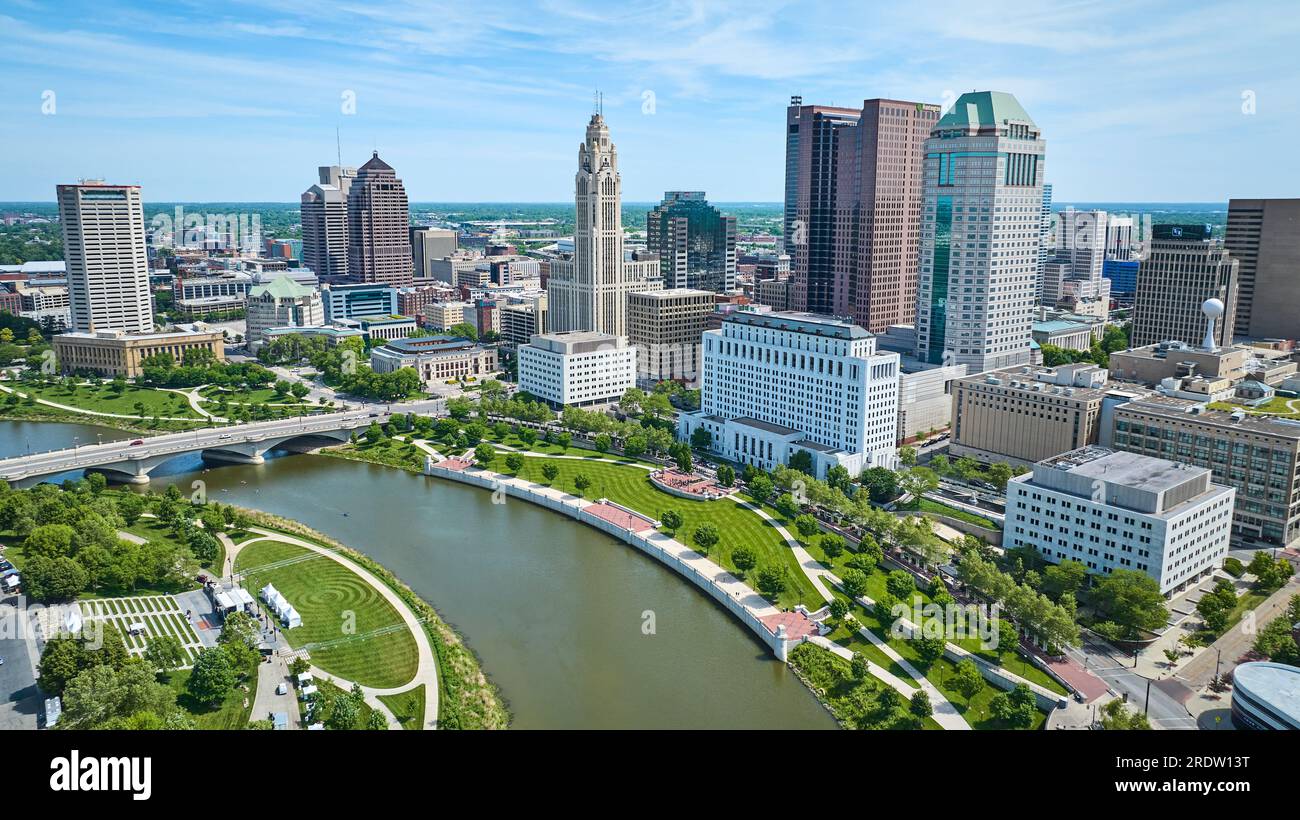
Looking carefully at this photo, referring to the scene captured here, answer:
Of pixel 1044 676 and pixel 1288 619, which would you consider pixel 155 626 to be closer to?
pixel 1044 676

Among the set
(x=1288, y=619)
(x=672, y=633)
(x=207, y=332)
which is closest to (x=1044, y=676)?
(x=1288, y=619)

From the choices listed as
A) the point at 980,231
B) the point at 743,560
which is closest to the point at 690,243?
the point at 980,231

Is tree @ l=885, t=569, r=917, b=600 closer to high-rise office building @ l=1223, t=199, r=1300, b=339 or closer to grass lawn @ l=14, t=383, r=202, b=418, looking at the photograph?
grass lawn @ l=14, t=383, r=202, b=418

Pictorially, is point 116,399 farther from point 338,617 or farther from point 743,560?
point 743,560

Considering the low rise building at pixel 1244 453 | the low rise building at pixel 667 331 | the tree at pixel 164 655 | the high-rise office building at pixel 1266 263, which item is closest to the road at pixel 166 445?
the low rise building at pixel 667 331

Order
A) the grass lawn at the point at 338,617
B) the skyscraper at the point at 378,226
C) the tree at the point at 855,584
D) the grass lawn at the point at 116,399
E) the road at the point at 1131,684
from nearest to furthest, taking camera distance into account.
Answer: the road at the point at 1131,684, the grass lawn at the point at 338,617, the tree at the point at 855,584, the grass lawn at the point at 116,399, the skyscraper at the point at 378,226

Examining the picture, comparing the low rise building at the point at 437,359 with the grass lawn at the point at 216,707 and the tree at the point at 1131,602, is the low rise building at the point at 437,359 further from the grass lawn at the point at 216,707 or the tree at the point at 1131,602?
the tree at the point at 1131,602
